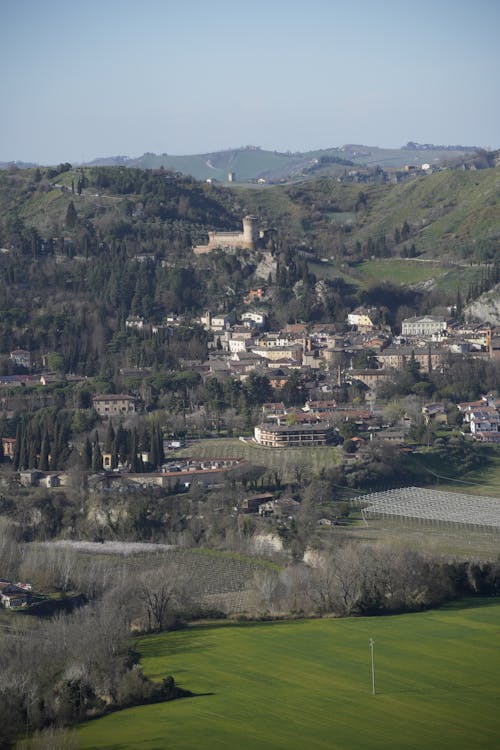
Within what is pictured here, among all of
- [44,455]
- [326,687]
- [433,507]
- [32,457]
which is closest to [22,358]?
[32,457]

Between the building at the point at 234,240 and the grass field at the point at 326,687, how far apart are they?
173ft

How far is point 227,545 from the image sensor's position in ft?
A: 152

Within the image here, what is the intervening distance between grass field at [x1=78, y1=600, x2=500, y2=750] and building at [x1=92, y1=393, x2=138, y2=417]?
88.5ft

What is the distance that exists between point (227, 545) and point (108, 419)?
17297 mm

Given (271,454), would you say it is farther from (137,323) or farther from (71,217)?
(71,217)

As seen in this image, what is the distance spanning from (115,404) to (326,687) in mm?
33434

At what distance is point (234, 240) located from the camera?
300 ft

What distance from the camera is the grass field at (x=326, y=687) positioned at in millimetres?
29328

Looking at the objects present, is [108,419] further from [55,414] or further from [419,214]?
[419,214]

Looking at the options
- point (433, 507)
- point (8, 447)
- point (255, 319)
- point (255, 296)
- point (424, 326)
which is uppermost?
point (255, 296)

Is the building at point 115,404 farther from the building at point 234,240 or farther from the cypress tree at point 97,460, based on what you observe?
the building at point 234,240

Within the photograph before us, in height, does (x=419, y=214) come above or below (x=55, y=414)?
above

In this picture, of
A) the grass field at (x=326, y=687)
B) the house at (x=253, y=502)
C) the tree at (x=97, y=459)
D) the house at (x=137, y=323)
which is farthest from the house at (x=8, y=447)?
the grass field at (x=326, y=687)

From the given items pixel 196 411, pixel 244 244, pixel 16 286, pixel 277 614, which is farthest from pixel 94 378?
pixel 277 614
